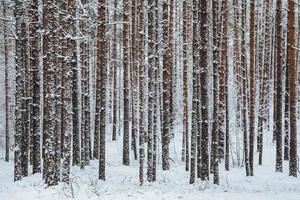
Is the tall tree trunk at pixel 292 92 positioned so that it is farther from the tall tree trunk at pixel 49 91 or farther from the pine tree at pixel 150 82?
the tall tree trunk at pixel 49 91

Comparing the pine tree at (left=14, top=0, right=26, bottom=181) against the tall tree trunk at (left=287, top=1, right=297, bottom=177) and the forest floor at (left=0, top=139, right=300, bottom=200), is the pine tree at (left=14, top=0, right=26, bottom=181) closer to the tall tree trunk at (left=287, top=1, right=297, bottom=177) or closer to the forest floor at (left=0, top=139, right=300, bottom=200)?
the forest floor at (left=0, top=139, right=300, bottom=200)

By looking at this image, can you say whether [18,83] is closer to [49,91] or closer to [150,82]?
[49,91]

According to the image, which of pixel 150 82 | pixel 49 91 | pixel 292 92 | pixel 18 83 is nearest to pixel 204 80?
pixel 150 82

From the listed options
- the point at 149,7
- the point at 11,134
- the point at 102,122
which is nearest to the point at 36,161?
the point at 102,122

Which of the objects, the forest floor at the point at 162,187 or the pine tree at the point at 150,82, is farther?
the pine tree at the point at 150,82

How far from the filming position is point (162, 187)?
14.8 metres

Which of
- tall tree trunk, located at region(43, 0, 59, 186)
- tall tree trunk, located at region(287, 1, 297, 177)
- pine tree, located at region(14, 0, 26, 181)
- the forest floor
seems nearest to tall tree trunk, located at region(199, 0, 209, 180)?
the forest floor

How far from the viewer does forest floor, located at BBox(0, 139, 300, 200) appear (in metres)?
12.2

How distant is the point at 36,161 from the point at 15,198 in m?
6.00

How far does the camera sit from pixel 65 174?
14.4 m

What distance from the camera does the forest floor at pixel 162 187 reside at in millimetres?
12234

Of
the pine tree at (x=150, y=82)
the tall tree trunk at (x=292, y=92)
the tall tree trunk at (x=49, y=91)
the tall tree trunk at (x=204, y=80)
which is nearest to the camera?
the tall tree trunk at (x=49, y=91)

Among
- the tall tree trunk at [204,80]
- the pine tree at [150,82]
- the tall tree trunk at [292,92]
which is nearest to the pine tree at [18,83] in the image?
the pine tree at [150,82]

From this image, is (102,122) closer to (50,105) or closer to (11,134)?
(50,105)
